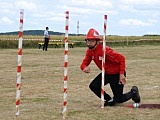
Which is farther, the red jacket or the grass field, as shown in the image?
the red jacket

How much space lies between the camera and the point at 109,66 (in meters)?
10.0

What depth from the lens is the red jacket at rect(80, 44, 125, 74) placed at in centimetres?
972

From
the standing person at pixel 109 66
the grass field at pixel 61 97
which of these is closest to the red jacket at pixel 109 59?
the standing person at pixel 109 66

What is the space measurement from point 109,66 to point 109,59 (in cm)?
24

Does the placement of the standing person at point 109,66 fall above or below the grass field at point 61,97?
above

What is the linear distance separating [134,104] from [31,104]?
221 centimetres

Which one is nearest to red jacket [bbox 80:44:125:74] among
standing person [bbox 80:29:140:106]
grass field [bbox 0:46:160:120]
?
standing person [bbox 80:29:140:106]

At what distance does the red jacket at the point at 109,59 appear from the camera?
972cm

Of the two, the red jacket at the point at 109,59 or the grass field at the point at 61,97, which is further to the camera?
the red jacket at the point at 109,59

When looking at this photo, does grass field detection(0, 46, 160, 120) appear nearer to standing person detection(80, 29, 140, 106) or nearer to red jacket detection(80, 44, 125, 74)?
standing person detection(80, 29, 140, 106)

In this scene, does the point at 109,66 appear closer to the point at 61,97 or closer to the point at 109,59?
the point at 109,59

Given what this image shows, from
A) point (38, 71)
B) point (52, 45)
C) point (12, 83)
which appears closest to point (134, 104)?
point (12, 83)

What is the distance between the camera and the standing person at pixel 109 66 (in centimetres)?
964

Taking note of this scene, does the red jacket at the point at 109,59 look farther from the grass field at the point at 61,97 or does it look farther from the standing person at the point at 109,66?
the grass field at the point at 61,97
